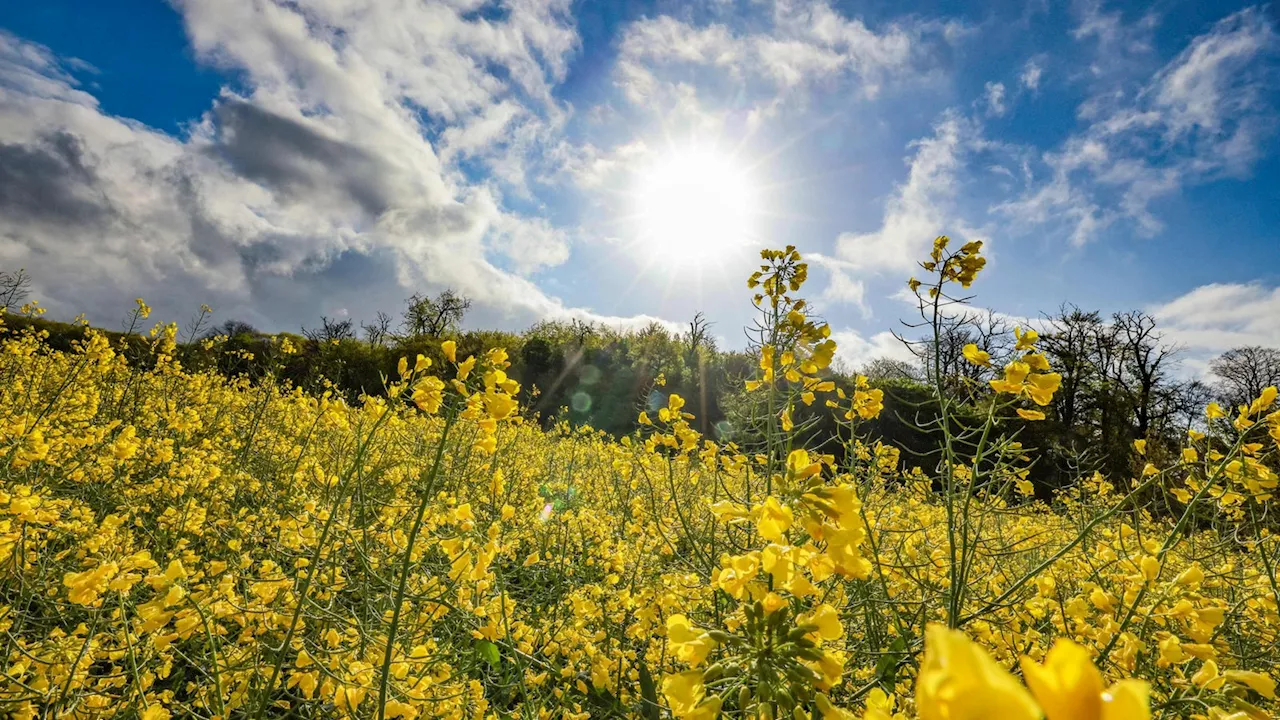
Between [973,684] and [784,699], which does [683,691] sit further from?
[973,684]

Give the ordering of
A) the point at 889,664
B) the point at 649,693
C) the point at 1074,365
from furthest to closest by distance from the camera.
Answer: the point at 1074,365 < the point at 889,664 < the point at 649,693

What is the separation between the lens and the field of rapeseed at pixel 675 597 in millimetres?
1077

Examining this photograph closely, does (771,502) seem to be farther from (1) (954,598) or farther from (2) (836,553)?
(1) (954,598)

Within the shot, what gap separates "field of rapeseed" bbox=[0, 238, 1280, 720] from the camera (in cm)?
108

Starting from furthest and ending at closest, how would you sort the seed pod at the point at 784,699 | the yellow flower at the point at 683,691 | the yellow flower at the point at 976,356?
the yellow flower at the point at 976,356
the yellow flower at the point at 683,691
the seed pod at the point at 784,699

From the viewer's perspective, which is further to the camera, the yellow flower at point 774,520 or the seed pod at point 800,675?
the yellow flower at point 774,520

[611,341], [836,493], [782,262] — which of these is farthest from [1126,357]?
[836,493]

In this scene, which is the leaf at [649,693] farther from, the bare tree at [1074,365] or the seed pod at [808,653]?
the bare tree at [1074,365]

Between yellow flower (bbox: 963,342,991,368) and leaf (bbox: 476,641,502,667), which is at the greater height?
yellow flower (bbox: 963,342,991,368)

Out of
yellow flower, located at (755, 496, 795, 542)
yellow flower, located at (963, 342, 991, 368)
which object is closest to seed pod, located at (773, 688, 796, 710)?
yellow flower, located at (755, 496, 795, 542)

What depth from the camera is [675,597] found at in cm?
279

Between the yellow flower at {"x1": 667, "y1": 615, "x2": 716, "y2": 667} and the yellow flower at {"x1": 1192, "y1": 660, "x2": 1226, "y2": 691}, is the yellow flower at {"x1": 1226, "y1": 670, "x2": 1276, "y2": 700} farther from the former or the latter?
the yellow flower at {"x1": 667, "y1": 615, "x2": 716, "y2": 667}

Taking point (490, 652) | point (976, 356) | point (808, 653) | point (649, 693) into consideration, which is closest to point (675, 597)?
point (490, 652)

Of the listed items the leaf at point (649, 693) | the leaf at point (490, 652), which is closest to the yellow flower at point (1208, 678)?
the leaf at point (649, 693)
